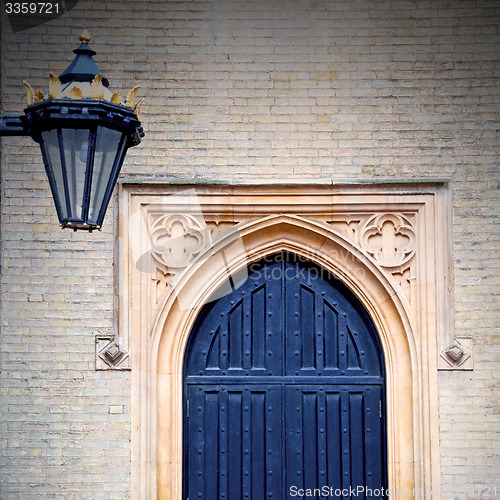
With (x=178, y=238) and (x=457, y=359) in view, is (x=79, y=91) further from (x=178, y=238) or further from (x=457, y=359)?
(x=457, y=359)

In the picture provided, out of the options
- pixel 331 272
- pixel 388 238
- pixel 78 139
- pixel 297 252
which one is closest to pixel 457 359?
pixel 388 238

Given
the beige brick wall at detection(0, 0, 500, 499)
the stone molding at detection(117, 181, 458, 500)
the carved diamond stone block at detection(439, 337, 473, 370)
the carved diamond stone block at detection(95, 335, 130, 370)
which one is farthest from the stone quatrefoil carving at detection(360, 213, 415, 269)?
the carved diamond stone block at detection(95, 335, 130, 370)

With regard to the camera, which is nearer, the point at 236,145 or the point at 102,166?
the point at 102,166

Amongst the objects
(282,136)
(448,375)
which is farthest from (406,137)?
(448,375)

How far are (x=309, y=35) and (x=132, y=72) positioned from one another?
1.42 m

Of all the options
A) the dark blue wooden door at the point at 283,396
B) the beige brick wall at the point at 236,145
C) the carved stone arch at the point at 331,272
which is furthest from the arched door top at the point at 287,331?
the beige brick wall at the point at 236,145

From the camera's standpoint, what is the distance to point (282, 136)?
614cm

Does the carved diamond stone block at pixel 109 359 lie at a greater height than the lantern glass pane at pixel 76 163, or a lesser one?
lesser

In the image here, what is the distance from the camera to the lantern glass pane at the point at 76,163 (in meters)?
3.14

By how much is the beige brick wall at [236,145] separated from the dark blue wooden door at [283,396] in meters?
0.60

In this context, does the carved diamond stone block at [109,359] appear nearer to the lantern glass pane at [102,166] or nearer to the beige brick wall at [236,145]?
the beige brick wall at [236,145]

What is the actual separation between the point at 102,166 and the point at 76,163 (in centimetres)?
11

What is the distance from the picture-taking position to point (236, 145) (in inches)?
241

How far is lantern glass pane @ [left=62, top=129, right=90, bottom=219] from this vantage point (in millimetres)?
3143
